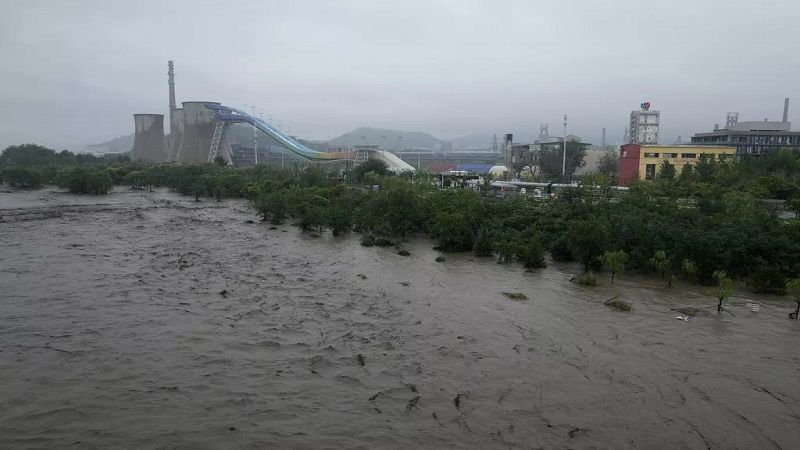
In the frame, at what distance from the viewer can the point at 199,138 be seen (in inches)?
2502

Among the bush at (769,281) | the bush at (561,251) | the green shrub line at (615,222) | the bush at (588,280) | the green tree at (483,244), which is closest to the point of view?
the bush at (769,281)

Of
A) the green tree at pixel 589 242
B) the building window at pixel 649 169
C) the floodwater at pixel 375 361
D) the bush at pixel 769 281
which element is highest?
the building window at pixel 649 169

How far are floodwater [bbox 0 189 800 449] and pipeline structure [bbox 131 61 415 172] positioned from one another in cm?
4868

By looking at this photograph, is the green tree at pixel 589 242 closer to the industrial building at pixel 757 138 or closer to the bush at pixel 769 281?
the bush at pixel 769 281

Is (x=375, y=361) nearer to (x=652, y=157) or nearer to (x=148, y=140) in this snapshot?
(x=652, y=157)

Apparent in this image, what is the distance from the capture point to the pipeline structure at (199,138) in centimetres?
6319

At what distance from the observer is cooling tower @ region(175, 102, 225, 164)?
207ft

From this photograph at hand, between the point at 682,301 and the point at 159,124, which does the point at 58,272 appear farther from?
the point at 159,124

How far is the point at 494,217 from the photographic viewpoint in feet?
60.6

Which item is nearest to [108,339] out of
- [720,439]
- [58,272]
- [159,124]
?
[58,272]

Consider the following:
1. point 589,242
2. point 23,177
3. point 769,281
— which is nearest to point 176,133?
point 23,177

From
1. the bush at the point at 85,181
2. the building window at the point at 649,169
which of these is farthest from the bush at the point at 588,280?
the bush at the point at 85,181

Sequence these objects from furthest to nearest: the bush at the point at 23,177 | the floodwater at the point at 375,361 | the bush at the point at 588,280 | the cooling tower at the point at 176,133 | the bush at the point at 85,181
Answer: the cooling tower at the point at 176,133
the bush at the point at 23,177
the bush at the point at 85,181
the bush at the point at 588,280
the floodwater at the point at 375,361

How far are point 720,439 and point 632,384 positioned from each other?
4.71ft
